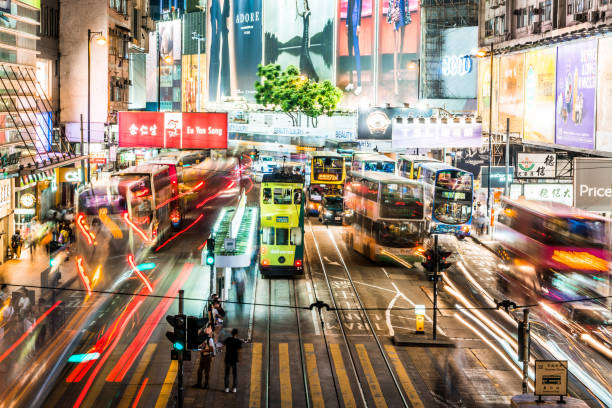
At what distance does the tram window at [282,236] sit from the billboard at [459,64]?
44124mm

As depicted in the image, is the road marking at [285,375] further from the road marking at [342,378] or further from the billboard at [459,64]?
the billboard at [459,64]

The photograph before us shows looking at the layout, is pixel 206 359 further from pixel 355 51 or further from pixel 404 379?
pixel 355 51

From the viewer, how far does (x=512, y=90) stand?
52219 mm

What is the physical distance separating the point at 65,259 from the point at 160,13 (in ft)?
303

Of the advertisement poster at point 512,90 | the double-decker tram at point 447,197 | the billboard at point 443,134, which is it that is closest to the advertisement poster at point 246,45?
the advertisement poster at point 512,90

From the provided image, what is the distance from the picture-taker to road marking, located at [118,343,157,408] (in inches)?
676

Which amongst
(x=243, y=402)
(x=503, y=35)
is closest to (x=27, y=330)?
(x=243, y=402)

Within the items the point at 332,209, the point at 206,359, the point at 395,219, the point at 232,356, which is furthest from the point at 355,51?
the point at 232,356

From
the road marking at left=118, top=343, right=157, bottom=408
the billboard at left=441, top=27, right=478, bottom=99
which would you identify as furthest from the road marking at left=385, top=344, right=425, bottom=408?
the billboard at left=441, top=27, right=478, bottom=99

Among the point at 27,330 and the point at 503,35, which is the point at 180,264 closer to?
the point at 27,330

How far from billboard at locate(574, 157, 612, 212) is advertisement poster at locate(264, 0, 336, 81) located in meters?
65.0

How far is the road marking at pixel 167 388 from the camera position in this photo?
17.1 metres

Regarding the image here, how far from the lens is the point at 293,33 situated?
90.9 meters

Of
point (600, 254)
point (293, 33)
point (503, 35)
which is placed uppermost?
point (293, 33)
